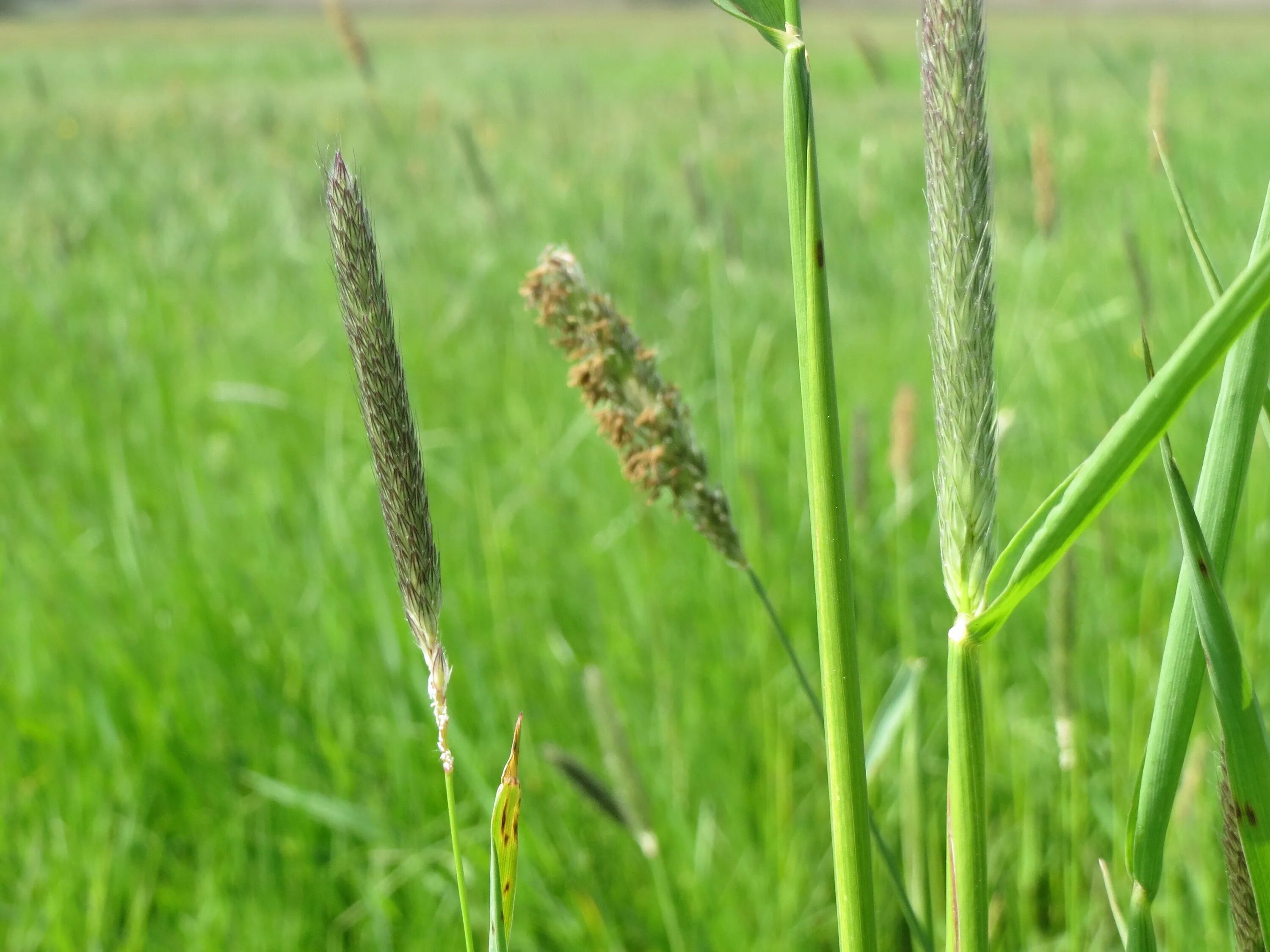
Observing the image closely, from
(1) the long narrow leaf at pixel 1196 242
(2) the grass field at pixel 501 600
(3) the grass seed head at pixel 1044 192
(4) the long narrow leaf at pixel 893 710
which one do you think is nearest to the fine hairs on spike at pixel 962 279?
(1) the long narrow leaf at pixel 1196 242

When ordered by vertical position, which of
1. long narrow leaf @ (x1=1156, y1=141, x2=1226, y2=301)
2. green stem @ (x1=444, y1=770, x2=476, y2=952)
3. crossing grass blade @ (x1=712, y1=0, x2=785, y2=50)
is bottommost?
green stem @ (x1=444, y1=770, x2=476, y2=952)

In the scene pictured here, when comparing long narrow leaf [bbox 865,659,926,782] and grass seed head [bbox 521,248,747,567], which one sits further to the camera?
long narrow leaf [bbox 865,659,926,782]

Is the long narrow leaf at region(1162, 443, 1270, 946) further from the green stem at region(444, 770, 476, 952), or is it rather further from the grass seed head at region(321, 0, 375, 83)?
the grass seed head at region(321, 0, 375, 83)

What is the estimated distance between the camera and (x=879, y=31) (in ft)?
88.3

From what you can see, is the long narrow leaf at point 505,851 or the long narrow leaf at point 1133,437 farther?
the long narrow leaf at point 505,851

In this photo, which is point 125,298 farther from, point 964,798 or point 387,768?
point 964,798

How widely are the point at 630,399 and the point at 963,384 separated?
27 centimetres

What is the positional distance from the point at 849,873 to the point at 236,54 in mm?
17247

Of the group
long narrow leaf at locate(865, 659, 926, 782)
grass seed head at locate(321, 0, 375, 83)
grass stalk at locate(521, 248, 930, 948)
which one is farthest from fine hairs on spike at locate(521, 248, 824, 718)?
grass seed head at locate(321, 0, 375, 83)

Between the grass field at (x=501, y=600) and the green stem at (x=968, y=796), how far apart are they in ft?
0.99

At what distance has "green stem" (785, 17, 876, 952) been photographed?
0.35m

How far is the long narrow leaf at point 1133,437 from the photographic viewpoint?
0.30m

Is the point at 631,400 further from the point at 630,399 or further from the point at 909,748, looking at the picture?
the point at 909,748

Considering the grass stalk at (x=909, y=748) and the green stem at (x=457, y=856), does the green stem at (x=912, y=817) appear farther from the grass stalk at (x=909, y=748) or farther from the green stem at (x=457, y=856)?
the green stem at (x=457, y=856)
